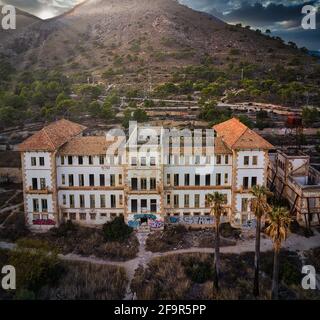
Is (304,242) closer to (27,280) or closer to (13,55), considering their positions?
(27,280)

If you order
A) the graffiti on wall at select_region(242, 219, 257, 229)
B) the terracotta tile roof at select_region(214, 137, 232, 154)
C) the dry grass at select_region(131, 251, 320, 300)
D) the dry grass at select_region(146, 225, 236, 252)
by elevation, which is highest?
the terracotta tile roof at select_region(214, 137, 232, 154)

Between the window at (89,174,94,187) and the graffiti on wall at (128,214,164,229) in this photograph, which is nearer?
the graffiti on wall at (128,214,164,229)

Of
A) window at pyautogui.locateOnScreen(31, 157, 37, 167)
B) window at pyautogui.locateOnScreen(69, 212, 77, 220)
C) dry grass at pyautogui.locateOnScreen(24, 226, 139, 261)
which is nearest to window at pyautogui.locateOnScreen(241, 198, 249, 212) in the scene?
dry grass at pyautogui.locateOnScreen(24, 226, 139, 261)

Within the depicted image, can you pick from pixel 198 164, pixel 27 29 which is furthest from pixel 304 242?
pixel 27 29

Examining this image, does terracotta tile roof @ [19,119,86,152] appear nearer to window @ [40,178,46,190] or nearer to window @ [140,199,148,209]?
window @ [40,178,46,190]

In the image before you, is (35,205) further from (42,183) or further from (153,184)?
(153,184)

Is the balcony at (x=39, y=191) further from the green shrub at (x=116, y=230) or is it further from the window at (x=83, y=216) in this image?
the green shrub at (x=116, y=230)

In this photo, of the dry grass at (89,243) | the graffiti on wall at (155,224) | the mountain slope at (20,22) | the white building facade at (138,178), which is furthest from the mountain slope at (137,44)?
the dry grass at (89,243)
